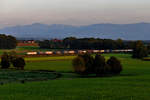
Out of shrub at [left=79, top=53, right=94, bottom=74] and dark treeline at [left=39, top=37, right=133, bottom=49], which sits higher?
dark treeline at [left=39, top=37, right=133, bottom=49]

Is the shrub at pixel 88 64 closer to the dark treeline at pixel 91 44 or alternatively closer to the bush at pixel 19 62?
the bush at pixel 19 62

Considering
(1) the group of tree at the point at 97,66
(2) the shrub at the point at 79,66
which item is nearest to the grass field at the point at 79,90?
(1) the group of tree at the point at 97,66

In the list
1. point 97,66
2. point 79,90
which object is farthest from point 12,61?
point 79,90

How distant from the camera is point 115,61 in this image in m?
52.1

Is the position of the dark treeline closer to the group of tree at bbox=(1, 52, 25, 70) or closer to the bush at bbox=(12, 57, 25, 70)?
the group of tree at bbox=(1, 52, 25, 70)

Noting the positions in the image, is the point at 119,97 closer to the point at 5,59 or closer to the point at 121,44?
the point at 5,59

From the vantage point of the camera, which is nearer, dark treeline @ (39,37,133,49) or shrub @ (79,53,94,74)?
shrub @ (79,53,94,74)

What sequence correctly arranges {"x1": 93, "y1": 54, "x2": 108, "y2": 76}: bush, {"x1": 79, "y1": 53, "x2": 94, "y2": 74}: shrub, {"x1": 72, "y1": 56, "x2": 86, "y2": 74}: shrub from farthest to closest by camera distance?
{"x1": 79, "y1": 53, "x2": 94, "y2": 74}: shrub, {"x1": 72, "y1": 56, "x2": 86, "y2": 74}: shrub, {"x1": 93, "y1": 54, "x2": 108, "y2": 76}: bush

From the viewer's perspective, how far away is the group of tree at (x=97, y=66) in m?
50.1

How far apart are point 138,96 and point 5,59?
5351 cm

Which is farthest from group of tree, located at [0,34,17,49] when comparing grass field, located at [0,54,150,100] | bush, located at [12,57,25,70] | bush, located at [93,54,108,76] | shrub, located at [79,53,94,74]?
grass field, located at [0,54,150,100]

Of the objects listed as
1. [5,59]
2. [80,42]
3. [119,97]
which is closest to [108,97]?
[119,97]

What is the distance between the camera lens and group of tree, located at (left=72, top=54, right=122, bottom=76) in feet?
164

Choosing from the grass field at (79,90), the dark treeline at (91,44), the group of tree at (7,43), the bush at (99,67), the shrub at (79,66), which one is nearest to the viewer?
the grass field at (79,90)
